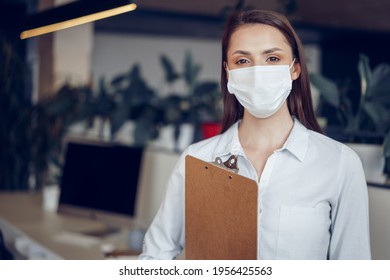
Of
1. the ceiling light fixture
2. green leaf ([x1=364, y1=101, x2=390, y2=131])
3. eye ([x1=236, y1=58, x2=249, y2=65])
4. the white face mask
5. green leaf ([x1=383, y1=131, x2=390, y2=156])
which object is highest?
the ceiling light fixture

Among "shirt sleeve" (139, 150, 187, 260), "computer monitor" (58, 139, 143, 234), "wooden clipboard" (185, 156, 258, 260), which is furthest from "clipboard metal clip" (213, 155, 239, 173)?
"computer monitor" (58, 139, 143, 234)

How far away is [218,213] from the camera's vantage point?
111 cm

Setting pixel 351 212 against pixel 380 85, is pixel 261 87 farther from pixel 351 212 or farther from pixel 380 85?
pixel 380 85

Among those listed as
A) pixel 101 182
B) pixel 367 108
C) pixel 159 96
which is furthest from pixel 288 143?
pixel 159 96

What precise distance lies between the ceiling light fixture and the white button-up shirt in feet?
1.76

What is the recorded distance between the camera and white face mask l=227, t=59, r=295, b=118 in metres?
1.09

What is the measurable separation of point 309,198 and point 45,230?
1.50 meters

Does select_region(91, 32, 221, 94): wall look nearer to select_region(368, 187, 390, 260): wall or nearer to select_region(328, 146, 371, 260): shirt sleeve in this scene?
select_region(368, 187, 390, 260): wall

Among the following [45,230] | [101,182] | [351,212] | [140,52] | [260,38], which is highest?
[140,52]

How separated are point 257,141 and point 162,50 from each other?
7261 millimetres

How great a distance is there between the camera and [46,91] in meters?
4.08

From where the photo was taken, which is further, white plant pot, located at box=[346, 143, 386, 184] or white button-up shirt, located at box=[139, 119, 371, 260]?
white plant pot, located at box=[346, 143, 386, 184]
